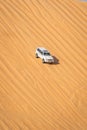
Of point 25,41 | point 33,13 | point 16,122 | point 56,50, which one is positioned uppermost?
point 33,13

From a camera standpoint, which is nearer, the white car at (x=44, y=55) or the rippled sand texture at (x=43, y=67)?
the rippled sand texture at (x=43, y=67)

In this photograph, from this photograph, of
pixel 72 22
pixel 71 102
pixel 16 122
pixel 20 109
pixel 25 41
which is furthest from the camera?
pixel 72 22

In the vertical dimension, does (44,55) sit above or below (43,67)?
above

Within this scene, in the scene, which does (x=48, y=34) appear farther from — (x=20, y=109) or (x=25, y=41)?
(x=20, y=109)

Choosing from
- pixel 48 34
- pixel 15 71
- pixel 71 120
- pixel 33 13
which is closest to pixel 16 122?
pixel 71 120

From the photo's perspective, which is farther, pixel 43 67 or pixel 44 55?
pixel 44 55

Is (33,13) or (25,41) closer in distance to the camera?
(25,41)

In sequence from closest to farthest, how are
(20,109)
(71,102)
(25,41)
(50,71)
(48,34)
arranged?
(20,109)
(71,102)
(50,71)
(25,41)
(48,34)

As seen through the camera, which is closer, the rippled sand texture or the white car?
the rippled sand texture
